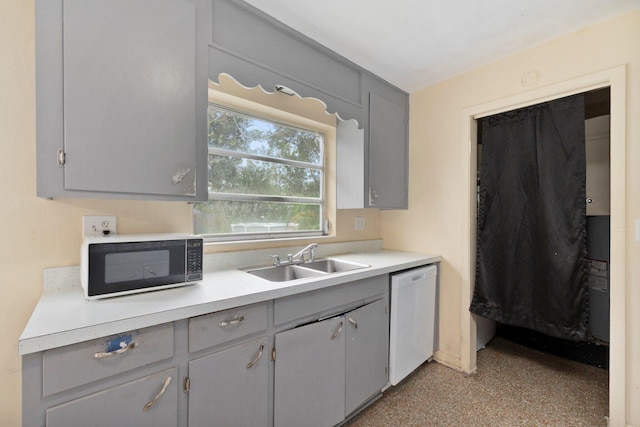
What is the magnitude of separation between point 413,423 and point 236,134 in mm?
2221

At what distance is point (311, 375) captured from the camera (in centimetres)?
149

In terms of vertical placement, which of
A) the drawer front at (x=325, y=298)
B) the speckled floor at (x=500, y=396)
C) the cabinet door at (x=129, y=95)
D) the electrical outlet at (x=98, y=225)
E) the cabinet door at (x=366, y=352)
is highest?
the cabinet door at (x=129, y=95)

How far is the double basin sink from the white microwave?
52 cm

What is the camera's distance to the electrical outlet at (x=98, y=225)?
134 cm

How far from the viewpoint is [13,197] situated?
3.94 feet

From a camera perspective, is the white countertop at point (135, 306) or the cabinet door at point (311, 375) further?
the cabinet door at point (311, 375)

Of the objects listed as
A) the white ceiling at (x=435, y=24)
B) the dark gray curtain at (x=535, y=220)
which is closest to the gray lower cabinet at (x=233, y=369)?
the dark gray curtain at (x=535, y=220)

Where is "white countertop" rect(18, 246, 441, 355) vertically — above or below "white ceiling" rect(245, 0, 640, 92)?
below

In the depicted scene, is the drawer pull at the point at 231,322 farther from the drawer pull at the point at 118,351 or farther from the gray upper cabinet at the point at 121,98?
the gray upper cabinet at the point at 121,98

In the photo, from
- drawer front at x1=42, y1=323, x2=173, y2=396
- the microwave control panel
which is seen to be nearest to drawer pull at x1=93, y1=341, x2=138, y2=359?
drawer front at x1=42, y1=323, x2=173, y2=396

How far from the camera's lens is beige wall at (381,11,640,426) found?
5.10ft

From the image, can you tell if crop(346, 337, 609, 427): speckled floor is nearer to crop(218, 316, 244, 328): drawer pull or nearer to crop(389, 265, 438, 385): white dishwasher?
crop(389, 265, 438, 385): white dishwasher

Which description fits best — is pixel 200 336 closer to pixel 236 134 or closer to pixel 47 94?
pixel 47 94

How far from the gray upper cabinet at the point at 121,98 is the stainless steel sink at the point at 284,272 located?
2.42 feet
